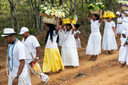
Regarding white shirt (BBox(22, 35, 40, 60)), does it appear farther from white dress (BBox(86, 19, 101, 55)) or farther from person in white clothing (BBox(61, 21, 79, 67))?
white dress (BBox(86, 19, 101, 55))

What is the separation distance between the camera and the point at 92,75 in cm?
646

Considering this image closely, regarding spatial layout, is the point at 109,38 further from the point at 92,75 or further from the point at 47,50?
the point at 47,50

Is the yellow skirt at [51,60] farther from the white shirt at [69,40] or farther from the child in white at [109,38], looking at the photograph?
the child in white at [109,38]

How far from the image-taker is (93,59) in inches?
332

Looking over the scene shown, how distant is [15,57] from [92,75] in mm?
3444

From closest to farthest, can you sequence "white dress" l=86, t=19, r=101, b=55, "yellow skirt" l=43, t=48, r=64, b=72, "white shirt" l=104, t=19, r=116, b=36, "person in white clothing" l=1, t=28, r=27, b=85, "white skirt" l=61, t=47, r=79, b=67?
"person in white clothing" l=1, t=28, r=27, b=85, "yellow skirt" l=43, t=48, r=64, b=72, "white skirt" l=61, t=47, r=79, b=67, "white dress" l=86, t=19, r=101, b=55, "white shirt" l=104, t=19, r=116, b=36

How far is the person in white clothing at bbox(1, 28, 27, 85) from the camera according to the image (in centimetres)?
388

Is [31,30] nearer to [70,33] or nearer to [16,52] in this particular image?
[70,33]

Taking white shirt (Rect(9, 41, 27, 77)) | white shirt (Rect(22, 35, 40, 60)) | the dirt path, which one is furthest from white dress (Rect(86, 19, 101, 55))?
white shirt (Rect(9, 41, 27, 77))

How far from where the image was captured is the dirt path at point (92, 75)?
19.3 ft

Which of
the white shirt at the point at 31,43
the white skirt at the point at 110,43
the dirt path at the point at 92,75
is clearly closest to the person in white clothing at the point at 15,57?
the white shirt at the point at 31,43

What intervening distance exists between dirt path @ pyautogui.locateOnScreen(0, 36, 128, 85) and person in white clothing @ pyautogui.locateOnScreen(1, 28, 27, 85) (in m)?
2.12

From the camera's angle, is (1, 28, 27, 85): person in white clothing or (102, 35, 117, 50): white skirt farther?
(102, 35, 117, 50): white skirt

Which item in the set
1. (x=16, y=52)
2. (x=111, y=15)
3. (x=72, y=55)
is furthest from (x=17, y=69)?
(x=111, y=15)
